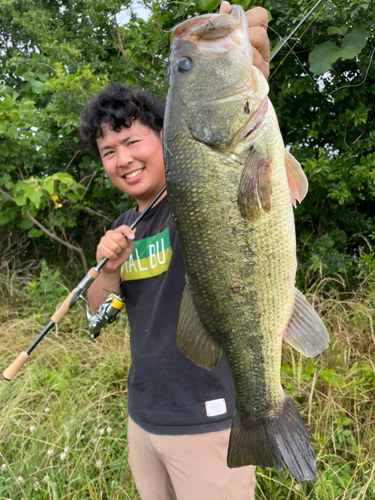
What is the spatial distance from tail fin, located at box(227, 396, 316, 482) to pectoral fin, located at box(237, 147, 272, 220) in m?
0.79

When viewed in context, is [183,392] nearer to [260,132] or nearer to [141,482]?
[141,482]

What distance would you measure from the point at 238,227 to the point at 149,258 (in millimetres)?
840

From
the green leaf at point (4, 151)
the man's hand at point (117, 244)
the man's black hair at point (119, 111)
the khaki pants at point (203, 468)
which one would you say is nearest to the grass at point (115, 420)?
the khaki pants at point (203, 468)

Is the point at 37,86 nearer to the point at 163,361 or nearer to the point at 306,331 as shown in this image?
the point at 163,361

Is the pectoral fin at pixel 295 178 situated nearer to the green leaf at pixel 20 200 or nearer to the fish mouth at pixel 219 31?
the fish mouth at pixel 219 31

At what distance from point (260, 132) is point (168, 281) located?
0.88 metres

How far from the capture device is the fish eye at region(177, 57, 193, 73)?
1.29m

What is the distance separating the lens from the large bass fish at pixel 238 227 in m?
1.19

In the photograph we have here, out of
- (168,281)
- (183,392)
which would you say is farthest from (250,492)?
(168,281)

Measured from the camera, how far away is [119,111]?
1979mm

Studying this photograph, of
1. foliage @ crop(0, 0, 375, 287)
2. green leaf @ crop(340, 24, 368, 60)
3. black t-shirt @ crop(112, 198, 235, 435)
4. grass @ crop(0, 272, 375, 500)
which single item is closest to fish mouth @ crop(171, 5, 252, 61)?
black t-shirt @ crop(112, 198, 235, 435)

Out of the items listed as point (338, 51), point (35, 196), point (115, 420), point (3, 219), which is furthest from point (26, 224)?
point (338, 51)

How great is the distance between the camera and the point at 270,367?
4.38ft

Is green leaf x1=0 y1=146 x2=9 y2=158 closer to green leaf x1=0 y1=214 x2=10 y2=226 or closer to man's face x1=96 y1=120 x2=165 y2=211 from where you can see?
green leaf x1=0 y1=214 x2=10 y2=226
